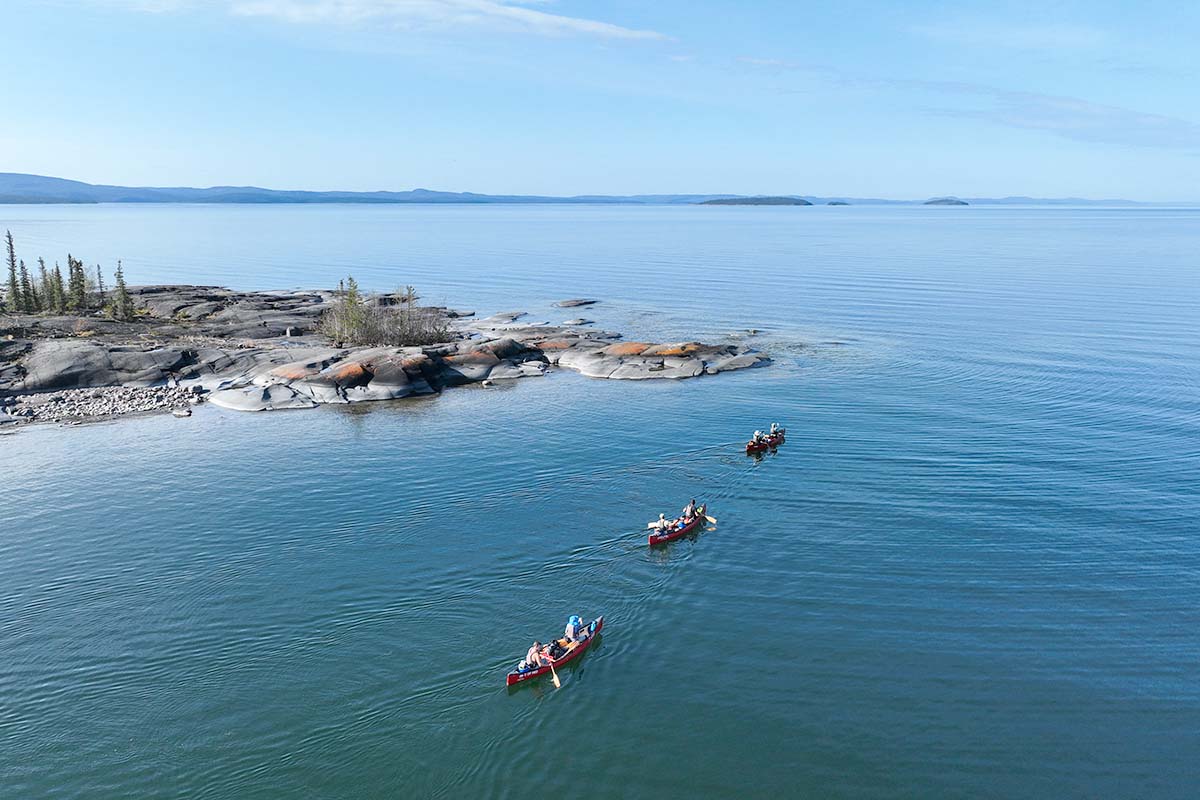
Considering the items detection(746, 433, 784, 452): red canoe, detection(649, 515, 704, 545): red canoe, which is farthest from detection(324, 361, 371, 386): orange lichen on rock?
detection(649, 515, 704, 545): red canoe

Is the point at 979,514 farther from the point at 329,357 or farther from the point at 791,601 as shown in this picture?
the point at 329,357

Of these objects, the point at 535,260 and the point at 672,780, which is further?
the point at 535,260

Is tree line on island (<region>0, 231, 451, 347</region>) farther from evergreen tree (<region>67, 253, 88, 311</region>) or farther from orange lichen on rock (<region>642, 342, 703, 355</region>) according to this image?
orange lichen on rock (<region>642, 342, 703, 355</region>)

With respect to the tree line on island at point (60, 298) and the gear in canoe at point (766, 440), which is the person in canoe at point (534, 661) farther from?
the tree line on island at point (60, 298)

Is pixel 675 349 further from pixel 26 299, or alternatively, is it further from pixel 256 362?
pixel 26 299

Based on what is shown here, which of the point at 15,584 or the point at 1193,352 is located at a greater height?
the point at 1193,352

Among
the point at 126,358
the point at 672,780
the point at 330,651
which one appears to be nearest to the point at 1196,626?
the point at 672,780

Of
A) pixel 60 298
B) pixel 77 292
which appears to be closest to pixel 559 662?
pixel 60 298
